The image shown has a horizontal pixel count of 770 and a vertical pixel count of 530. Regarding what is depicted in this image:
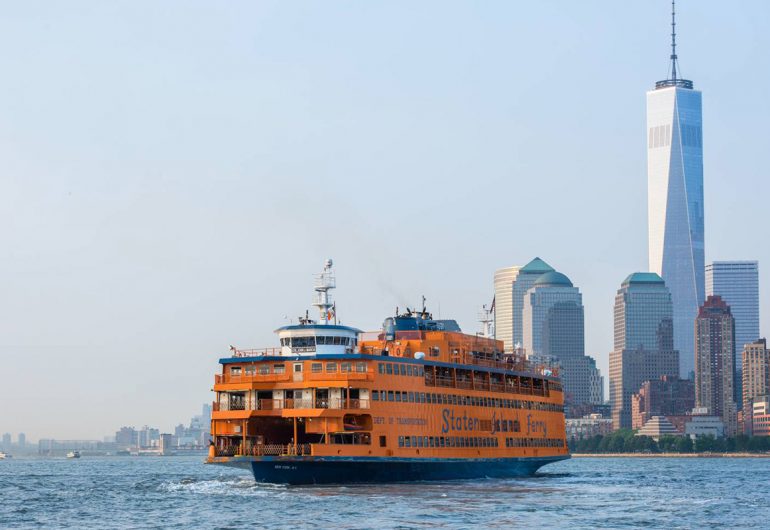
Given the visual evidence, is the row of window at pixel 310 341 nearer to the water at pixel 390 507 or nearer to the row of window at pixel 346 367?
the row of window at pixel 346 367

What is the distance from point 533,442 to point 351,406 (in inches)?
1138

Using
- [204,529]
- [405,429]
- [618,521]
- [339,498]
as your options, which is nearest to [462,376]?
[405,429]

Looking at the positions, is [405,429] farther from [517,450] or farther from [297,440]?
[517,450]

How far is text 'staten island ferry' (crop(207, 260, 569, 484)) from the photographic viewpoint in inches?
3135

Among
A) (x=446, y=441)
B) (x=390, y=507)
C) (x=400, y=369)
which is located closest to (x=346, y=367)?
(x=400, y=369)

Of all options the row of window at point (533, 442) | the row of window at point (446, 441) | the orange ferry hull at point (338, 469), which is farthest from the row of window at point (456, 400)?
the orange ferry hull at point (338, 469)

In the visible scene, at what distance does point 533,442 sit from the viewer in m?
105

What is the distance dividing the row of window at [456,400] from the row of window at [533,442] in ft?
8.05

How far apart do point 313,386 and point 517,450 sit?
2636cm

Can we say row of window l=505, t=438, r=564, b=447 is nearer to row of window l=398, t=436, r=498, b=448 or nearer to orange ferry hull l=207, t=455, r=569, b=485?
row of window l=398, t=436, r=498, b=448

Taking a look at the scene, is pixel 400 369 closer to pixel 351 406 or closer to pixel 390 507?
pixel 351 406

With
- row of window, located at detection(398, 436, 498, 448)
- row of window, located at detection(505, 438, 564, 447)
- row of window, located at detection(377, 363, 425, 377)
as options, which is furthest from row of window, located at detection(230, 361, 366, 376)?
row of window, located at detection(505, 438, 564, 447)

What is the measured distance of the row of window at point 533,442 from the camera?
10044 cm

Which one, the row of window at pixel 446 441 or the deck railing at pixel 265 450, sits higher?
the row of window at pixel 446 441
